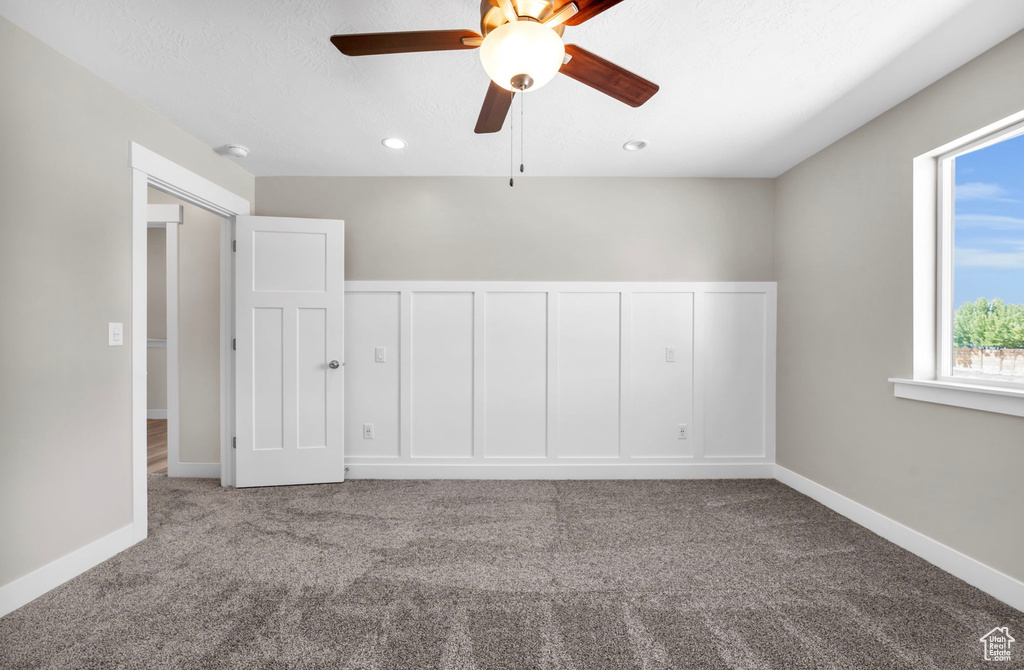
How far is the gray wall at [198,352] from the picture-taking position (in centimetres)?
351

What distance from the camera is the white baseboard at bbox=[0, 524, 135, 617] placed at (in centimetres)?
182

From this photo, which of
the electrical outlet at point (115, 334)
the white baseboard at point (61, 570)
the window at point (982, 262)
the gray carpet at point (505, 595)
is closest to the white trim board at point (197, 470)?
the gray carpet at point (505, 595)

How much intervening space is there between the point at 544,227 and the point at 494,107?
176 cm

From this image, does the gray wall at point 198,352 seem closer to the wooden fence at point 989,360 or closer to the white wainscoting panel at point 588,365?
the white wainscoting panel at point 588,365

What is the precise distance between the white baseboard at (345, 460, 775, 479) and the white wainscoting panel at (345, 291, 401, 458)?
9.1 inches

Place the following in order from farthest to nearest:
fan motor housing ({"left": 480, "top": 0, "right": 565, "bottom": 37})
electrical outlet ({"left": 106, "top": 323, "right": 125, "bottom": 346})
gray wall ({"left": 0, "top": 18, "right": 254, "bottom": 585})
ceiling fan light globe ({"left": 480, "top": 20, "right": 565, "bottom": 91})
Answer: electrical outlet ({"left": 106, "top": 323, "right": 125, "bottom": 346}) → gray wall ({"left": 0, "top": 18, "right": 254, "bottom": 585}) → fan motor housing ({"left": 480, "top": 0, "right": 565, "bottom": 37}) → ceiling fan light globe ({"left": 480, "top": 20, "right": 565, "bottom": 91})

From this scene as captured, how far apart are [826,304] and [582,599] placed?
2494 millimetres

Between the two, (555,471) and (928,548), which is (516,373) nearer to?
(555,471)

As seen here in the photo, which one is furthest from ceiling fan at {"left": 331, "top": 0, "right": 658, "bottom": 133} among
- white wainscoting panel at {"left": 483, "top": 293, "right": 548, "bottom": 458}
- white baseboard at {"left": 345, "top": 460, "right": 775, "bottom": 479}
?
white baseboard at {"left": 345, "top": 460, "right": 775, "bottom": 479}

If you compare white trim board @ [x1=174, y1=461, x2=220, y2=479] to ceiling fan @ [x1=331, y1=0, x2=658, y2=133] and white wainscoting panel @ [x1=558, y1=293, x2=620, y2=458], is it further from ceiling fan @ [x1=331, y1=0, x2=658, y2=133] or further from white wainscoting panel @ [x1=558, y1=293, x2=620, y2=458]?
ceiling fan @ [x1=331, y1=0, x2=658, y2=133]

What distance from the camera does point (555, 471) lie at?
3521 millimetres

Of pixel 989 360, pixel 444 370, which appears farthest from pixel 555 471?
pixel 989 360

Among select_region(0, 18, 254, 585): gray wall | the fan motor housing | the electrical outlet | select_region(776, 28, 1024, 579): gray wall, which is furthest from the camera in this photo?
the electrical outlet

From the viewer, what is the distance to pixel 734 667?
152 cm
